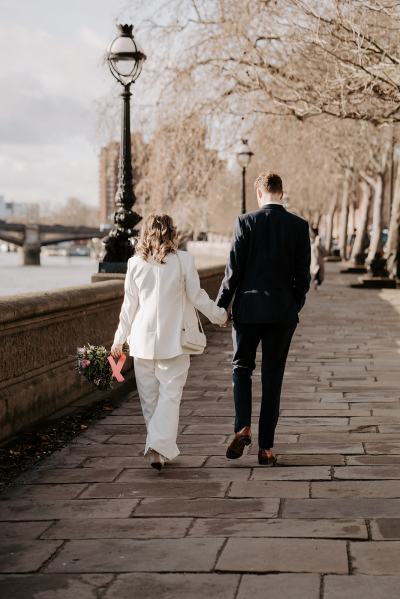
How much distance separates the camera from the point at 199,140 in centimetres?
2048

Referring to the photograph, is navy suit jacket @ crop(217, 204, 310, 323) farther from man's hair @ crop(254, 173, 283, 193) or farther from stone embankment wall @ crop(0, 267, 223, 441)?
stone embankment wall @ crop(0, 267, 223, 441)

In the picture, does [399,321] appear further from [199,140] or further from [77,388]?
[77,388]

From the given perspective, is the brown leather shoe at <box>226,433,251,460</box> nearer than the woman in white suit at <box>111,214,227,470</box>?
No

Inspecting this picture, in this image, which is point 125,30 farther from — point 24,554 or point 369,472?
point 24,554

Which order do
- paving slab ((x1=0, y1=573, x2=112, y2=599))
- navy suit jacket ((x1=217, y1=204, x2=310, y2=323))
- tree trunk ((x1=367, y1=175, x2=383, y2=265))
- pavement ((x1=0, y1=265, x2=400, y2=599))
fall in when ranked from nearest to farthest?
paving slab ((x1=0, y1=573, x2=112, y2=599))
pavement ((x1=0, y1=265, x2=400, y2=599))
navy suit jacket ((x1=217, y1=204, x2=310, y2=323))
tree trunk ((x1=367, y1=175, x2=383, y2=265))

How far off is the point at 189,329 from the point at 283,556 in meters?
2.19

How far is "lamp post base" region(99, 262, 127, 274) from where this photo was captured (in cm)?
1276

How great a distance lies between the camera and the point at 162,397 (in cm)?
639

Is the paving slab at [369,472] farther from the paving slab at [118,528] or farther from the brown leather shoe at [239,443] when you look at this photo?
the paving slab at [118,528]

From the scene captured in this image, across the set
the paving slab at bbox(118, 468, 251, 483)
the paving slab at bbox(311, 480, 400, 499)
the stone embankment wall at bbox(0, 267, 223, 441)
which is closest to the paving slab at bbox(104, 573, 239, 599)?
the paving slab at bbox(311, 480, 400, 499)

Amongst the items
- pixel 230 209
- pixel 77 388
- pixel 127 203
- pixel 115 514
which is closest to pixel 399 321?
pixel 127 203

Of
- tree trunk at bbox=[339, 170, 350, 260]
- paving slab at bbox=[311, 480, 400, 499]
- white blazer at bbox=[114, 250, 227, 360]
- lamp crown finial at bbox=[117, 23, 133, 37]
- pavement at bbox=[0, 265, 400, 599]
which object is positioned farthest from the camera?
tree trunk at bbox=[339, 170, 350, 260]

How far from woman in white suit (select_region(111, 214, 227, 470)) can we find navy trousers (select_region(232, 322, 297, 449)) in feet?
0.69

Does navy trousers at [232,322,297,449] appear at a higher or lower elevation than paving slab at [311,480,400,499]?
higher
